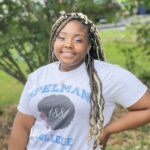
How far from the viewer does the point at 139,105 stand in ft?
9.52

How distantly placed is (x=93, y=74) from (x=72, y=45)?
208mm

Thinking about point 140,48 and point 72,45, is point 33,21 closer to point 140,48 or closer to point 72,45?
point 140,48

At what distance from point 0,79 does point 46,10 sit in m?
4.71

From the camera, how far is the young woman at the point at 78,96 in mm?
2857

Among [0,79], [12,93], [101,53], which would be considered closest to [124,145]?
[101,53]

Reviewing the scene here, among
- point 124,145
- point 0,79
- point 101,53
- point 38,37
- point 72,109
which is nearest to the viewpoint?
point 72,109

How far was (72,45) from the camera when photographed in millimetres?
2947

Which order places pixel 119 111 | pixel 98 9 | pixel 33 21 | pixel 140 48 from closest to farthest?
pixel 33 21, pixel 98 9, pixel 119 111, pixel 140 48

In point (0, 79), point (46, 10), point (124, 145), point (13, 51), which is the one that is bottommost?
point (0, 79)

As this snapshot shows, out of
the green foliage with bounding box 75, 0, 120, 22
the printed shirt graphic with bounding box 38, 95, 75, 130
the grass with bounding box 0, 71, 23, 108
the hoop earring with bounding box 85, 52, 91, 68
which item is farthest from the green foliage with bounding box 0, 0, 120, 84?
the printed shirt graphic with bounding box 38, 95, 75, 130

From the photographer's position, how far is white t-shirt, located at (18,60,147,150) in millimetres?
2852

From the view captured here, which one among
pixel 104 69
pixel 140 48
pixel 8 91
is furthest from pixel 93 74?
pixel 8 91

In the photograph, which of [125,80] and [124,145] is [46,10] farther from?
[125,80]

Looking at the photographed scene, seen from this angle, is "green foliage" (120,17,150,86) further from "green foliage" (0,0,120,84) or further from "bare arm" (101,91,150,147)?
"bare arm" (101,91,150,147)
